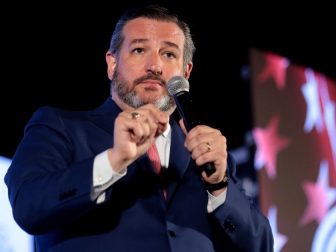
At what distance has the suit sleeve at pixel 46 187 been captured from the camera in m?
1.43

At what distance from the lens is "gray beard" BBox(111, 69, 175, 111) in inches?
72.6

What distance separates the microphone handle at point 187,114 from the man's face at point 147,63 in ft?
Answer: 0.67

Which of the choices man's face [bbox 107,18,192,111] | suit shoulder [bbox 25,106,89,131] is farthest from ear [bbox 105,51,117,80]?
suit shoulder [bbox 25,106,89,131]

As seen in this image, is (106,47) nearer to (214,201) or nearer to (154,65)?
(154,65)

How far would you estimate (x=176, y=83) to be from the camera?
169 cm

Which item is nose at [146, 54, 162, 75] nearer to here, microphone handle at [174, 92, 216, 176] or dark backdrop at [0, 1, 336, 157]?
microphone handle at [174, 92, 216, 176]

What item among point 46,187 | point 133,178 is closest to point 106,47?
point 133,178

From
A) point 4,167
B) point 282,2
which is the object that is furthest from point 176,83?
point 282,2

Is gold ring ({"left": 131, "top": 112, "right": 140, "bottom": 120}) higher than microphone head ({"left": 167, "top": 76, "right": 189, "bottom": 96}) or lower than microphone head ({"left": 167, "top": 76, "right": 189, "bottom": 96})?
lower

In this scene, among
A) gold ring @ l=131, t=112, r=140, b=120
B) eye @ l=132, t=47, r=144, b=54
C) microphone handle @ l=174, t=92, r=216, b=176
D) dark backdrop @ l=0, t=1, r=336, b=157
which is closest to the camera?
gold ring @ l=131, t=112, r=140, b=120

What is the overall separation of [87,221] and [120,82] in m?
0.55

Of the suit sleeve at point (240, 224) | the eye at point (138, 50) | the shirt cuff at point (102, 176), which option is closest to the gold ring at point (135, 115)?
the shirt cuff at point (102, 176)

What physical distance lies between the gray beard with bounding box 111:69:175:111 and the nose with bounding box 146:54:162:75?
0.08 m

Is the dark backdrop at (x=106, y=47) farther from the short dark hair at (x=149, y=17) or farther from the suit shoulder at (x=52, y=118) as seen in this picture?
the suit shoulder at (x=52, y=118)
